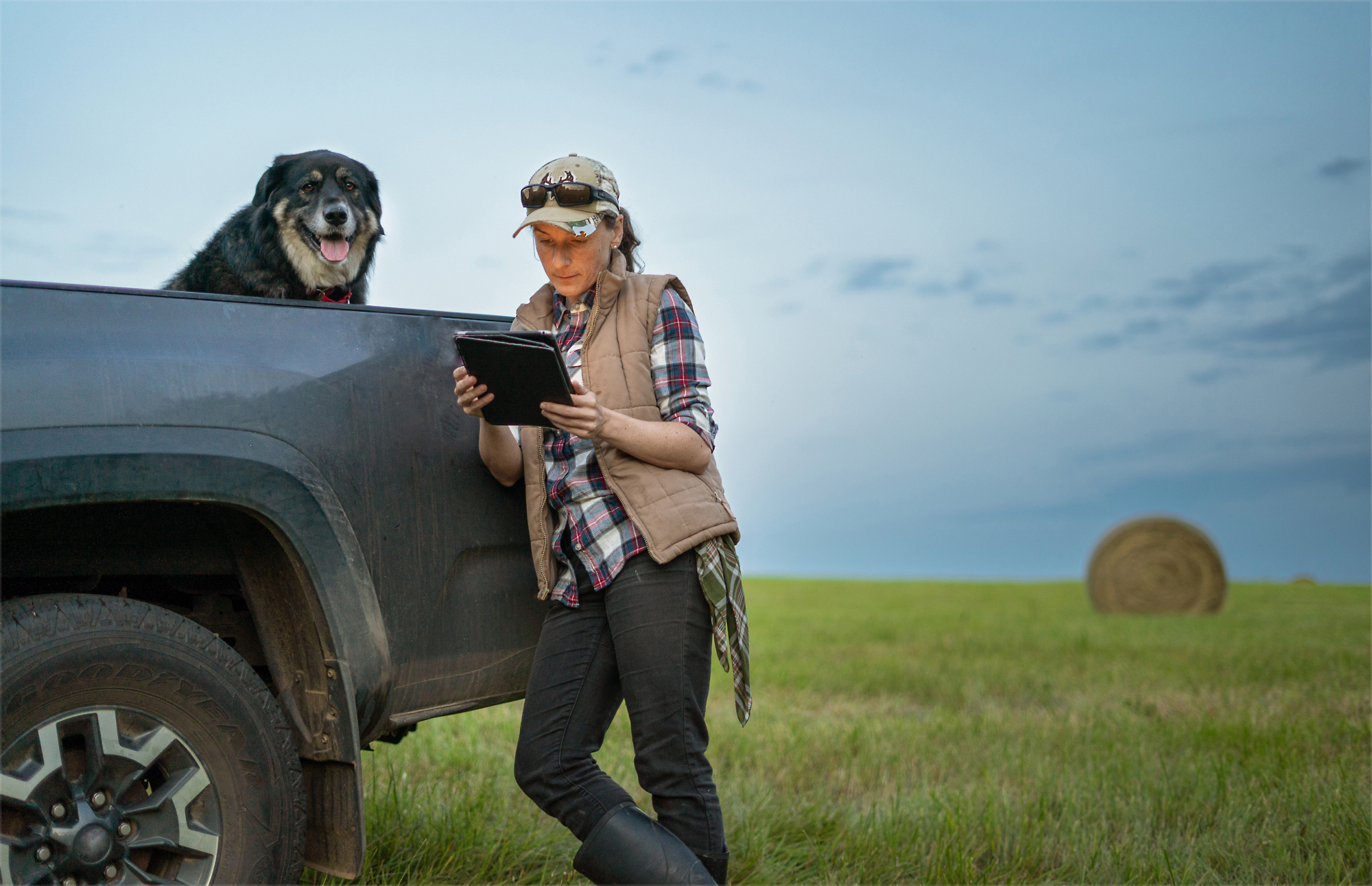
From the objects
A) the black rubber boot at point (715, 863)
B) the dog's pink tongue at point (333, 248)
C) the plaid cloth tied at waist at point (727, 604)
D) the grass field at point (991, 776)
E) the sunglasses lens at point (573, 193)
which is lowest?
the grass field at point (991, 776)

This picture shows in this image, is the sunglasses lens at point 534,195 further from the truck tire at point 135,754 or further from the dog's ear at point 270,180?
the dog's ear at point 270,180

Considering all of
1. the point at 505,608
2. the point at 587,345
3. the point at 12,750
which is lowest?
the point at 12,750

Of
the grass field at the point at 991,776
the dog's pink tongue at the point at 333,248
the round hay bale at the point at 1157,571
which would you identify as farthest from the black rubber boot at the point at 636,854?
the round hay bale at the point at 1157,571

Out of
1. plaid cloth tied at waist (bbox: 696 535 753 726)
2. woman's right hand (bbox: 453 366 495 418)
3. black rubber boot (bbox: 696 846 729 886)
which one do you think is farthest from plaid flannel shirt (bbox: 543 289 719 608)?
black rubber boot (bbox: 696 846 729 886)

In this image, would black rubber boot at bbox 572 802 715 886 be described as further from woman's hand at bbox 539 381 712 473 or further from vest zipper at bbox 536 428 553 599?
woman's hand at bbox 539 381 712 473

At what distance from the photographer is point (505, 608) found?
9.00 feet

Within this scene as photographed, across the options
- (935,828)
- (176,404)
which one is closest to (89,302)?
(176,404)

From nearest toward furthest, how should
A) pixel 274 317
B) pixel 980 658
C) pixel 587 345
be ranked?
pixel 274 317 < pixel 587 345 < pixel 980 658

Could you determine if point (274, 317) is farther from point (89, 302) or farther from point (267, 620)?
point (267, 620)

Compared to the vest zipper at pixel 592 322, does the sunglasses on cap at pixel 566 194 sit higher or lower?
higher

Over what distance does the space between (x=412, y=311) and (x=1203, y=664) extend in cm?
743

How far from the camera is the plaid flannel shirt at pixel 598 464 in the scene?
2.59 metres

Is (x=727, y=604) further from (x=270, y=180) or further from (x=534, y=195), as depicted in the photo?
(x=270, y=180)

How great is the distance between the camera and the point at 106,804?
2078 mm
